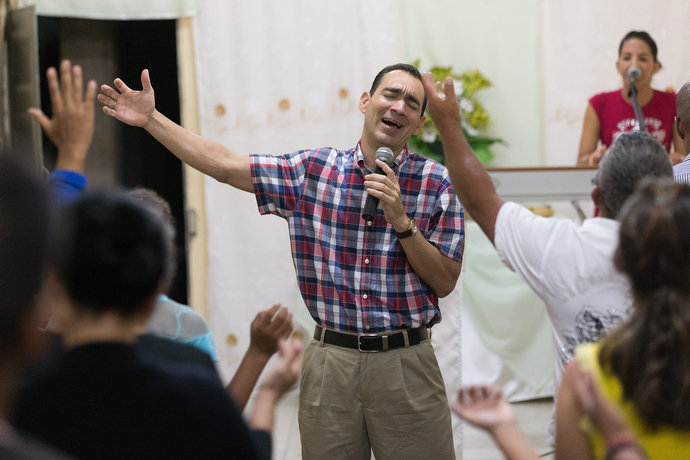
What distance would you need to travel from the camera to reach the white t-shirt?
3.87 ft

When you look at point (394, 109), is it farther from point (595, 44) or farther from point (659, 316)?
point (595, 44)

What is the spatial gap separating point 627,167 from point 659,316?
1.18 ft

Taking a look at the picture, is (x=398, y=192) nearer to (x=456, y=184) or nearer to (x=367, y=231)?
(x=367, y=231)

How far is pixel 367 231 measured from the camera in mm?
1829

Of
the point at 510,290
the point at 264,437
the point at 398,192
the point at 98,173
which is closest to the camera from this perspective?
the point at 264,437

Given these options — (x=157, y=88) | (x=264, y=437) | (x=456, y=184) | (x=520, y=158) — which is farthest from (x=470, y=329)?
(x=157, y=88)

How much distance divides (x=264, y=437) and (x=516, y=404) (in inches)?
117

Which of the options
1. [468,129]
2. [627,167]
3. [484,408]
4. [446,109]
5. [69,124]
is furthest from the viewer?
[468,129]

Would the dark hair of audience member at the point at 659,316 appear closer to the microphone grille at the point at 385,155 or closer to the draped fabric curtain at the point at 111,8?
the microphone grille at the point at 385,155

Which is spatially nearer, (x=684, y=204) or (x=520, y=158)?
(x=684, y=204)

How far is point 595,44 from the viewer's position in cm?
410

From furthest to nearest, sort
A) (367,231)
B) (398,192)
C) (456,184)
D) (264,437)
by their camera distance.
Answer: (367,231) → (398,192) → (456,184) → (264,437)

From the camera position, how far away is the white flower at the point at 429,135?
388cm

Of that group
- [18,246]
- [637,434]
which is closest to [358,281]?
[637,434]
